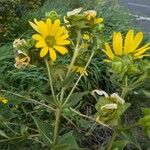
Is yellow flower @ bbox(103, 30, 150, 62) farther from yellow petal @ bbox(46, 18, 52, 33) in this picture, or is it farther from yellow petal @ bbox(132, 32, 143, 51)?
yellow petal @ bbox(46, 18, 52, 33)

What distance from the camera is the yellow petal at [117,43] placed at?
51.5 inches

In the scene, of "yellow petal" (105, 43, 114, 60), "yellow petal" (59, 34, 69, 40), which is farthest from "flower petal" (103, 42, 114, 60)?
"yellow petal" (59, 34, 69, 40)

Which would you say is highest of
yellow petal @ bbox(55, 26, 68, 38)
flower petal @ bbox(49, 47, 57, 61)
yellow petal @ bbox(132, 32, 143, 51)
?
yellow petal @ bbox(132, 32, 143, 51)

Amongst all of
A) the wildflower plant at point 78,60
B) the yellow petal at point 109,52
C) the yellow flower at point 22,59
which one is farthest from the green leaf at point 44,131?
the yellow petal at point 109,52

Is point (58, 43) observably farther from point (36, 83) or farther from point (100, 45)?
point (36, 83)

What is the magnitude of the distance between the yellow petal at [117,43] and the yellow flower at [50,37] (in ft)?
0.37

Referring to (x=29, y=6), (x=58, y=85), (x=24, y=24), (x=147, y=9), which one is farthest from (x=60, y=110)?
(x=147, y=9)

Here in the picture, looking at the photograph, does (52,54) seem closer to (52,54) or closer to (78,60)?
(52,54)

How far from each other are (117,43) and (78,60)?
15cm

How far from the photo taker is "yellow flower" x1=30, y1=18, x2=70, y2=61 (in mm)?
1298

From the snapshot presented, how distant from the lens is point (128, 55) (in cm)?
131

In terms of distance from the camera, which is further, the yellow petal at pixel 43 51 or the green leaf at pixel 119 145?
the green leaf at pixel 119 145

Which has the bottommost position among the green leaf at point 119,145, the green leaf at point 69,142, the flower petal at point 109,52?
the green leaf at point 119,145

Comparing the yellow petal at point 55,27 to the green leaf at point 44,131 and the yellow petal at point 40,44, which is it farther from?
the green leaf at point 44,131
